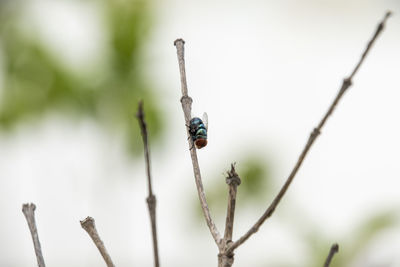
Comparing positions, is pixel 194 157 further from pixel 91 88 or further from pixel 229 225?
pixel 91 88

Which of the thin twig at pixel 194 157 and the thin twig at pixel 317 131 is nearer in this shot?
the thin twig at pixel 317 131

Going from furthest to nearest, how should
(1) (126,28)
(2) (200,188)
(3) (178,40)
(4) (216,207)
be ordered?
(1) (126,28)
(4) (216,207)
(3) (178,40)
(2) (200,188)

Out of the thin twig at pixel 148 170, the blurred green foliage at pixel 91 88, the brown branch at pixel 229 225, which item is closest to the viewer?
the thin twig at pixel 148 170

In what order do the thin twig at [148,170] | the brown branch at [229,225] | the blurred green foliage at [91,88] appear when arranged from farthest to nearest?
1. the blurred green foliage at [91,88]
2. the brown branch at [229,225]
3. the thin twig at [148,170]

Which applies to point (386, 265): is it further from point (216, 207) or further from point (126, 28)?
point (126, 28)

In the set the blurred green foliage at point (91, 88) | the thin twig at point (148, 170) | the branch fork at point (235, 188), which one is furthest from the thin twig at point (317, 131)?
the blurred green foliage at point (91, 88)

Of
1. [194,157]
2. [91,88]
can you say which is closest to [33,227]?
[194,157]

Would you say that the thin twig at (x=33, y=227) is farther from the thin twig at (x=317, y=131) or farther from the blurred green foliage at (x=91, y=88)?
the blurred green foliage at (x=91, y=88)

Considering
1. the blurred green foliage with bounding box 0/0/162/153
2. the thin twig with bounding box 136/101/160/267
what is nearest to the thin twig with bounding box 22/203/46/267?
the thin twig with bounding box 136/101/160/267

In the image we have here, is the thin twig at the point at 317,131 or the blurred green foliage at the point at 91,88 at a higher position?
the blurred green foliage at the point at 91,88

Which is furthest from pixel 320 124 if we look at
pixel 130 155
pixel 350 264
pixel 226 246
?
pixel 130 155

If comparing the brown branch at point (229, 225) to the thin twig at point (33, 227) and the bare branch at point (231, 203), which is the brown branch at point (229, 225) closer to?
the bare branch at point (231, 203)
